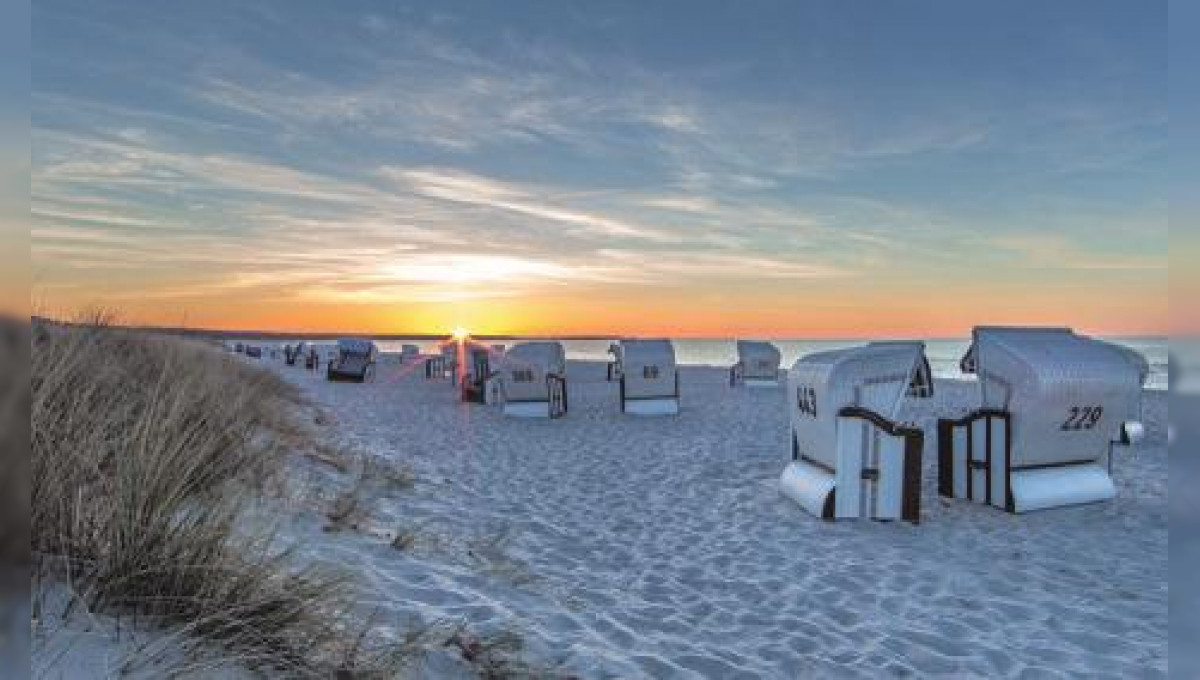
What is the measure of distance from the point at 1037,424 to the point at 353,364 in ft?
98.2

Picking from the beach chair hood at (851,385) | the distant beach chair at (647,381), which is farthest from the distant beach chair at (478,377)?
the beach chair hood at (851,385)

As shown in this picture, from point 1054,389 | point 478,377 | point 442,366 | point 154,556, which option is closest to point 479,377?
point 478,377

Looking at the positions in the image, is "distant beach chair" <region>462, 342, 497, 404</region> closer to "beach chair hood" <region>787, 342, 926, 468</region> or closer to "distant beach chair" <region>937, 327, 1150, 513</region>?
"beach chair hood" <region>787, 342, 926, 468</region>

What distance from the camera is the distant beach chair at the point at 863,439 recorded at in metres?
7.87

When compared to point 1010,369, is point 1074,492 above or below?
below

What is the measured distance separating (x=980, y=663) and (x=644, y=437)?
10.1m

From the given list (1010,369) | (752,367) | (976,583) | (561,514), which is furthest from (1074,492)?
(752,367)

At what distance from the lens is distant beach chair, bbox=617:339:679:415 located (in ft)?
A: 60.0

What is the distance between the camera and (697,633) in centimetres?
477

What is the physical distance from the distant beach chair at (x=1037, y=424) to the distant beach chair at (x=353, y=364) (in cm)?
2803

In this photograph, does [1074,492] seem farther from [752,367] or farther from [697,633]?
[752,367]

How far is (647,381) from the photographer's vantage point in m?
18.5

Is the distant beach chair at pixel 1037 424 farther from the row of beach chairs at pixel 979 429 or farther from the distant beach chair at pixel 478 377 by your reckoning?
the distant beach chair at pixel 478 377

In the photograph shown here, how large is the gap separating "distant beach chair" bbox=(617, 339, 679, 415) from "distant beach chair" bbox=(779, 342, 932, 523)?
981 centimetres
